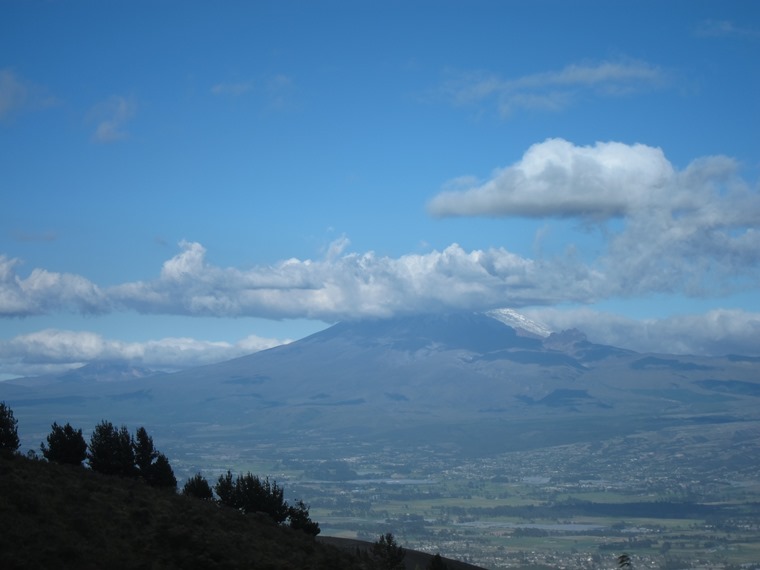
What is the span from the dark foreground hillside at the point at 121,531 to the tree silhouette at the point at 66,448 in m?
7.96

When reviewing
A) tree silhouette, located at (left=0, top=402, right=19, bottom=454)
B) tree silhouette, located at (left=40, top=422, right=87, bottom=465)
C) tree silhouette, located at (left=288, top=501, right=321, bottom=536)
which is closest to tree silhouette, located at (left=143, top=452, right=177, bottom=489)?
tree silhouette, located at (left=40, top=422, right=87, bottom=465)

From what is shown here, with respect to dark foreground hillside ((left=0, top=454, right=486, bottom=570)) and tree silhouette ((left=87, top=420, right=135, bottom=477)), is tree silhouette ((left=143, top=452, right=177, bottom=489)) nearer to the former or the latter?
tree silhouette ((left=87, top=420, right=135, bottom=477))

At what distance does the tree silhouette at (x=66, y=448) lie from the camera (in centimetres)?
4869

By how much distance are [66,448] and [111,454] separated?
258 cm

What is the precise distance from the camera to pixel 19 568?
83.5 ft

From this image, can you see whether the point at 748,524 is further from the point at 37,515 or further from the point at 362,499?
the point at 37,515

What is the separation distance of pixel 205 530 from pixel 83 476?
26.8ft

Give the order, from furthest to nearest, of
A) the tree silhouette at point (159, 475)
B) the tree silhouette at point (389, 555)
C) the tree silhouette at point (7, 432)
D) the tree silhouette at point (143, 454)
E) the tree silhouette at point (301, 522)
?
the tree silhouette at point (143, 454), the tree silhouette at point (159, 475), the tree silhouette at point (301, 522), the tree silhouette at point (7, 432), the tree silhouette at point (389, 555)

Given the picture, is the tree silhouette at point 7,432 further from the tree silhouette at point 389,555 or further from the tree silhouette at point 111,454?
the tree silhouette at point 389,555

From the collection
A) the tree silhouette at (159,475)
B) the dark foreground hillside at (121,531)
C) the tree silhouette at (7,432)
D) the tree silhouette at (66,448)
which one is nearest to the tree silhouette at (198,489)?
the tree silhouette at (159,475)

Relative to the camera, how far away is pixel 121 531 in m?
31.5

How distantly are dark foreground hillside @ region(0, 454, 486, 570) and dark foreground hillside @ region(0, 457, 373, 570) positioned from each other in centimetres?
4

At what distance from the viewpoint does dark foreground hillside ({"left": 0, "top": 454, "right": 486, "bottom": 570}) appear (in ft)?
91.4

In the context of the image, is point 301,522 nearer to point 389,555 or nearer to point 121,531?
point 389,555
